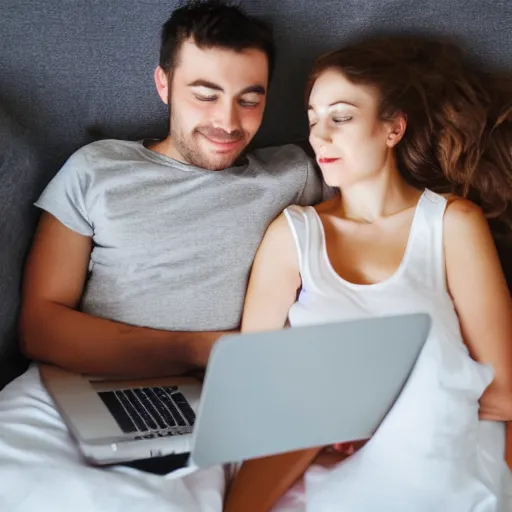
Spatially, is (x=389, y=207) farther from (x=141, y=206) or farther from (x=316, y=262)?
(x=141, y=206)

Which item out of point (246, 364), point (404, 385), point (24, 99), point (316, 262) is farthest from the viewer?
point (24, 99)

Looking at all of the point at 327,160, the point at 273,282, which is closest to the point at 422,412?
the point at 273,282

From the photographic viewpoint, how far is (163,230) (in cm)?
121

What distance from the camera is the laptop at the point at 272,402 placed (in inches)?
35.1

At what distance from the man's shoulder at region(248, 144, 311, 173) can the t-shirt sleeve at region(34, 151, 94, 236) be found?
12.0 inches

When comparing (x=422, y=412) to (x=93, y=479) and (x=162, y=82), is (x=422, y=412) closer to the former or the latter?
(x=93, y=479)

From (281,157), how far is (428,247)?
1.04 feet

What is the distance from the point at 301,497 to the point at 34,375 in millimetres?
489

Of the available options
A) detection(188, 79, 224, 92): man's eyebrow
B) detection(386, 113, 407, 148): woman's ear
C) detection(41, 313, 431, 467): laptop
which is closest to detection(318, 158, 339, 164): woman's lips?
detection(386, 113, 407, 148): woman's ear

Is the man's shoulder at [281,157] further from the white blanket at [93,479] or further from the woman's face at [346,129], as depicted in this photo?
the white blanket at [93,479]

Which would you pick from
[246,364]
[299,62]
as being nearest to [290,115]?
[299,62]

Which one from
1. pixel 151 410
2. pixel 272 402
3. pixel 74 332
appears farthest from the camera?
pixel 74 332

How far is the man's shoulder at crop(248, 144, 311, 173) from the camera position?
127 centimetres

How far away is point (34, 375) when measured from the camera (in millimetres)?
1197
